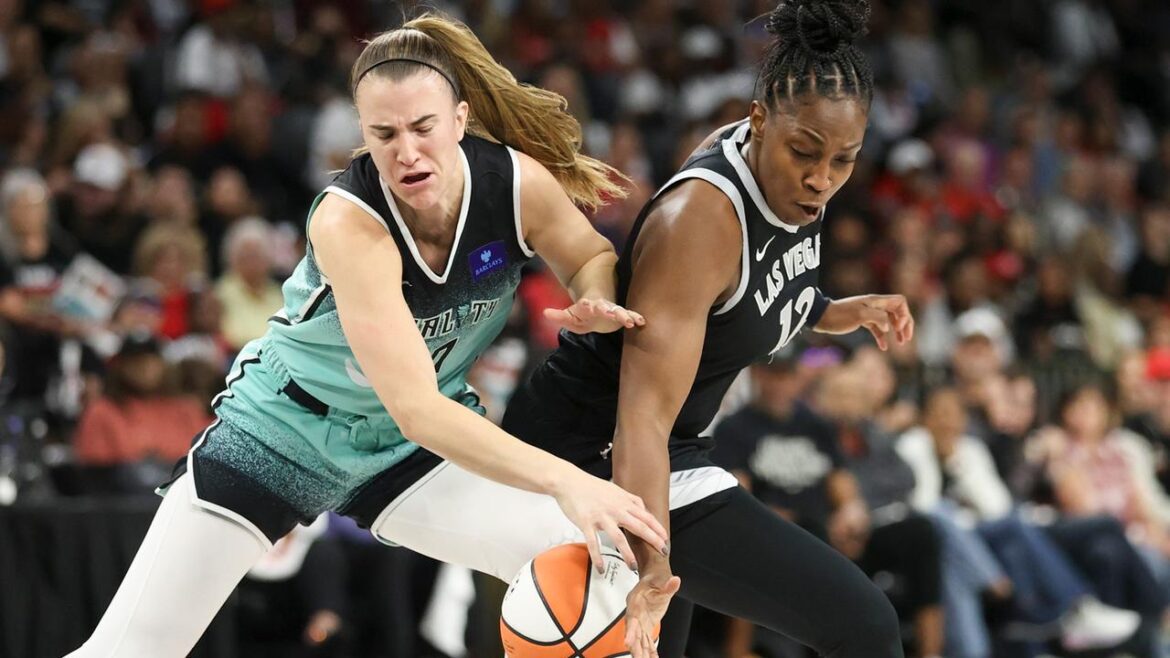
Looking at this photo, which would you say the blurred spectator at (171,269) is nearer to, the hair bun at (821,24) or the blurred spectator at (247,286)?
the blurred spectator at (247,286)

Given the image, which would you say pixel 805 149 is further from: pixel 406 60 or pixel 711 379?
pixel 406 60

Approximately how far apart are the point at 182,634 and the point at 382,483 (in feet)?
1.81

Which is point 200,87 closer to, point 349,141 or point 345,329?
point 349,141

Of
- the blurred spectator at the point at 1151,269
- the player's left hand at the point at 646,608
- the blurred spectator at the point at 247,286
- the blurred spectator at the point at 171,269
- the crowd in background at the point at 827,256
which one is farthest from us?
the blurred spectator at the point at 1151,269

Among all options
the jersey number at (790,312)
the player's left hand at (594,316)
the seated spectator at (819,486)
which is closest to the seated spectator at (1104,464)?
the seated spectator at (819,486)

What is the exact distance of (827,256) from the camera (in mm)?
9625

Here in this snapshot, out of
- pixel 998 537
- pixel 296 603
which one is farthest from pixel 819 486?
pixel 296 603

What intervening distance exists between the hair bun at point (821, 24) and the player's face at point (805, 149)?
16 centimetres

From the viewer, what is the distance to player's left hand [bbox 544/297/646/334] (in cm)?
315

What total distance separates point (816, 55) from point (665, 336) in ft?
2.23

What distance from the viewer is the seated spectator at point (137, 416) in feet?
22.1

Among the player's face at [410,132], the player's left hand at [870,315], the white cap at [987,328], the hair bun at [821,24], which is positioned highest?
the hair bun at [821,24]

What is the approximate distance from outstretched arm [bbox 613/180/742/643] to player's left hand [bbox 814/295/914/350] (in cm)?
78

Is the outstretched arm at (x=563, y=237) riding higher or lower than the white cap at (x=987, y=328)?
higher
